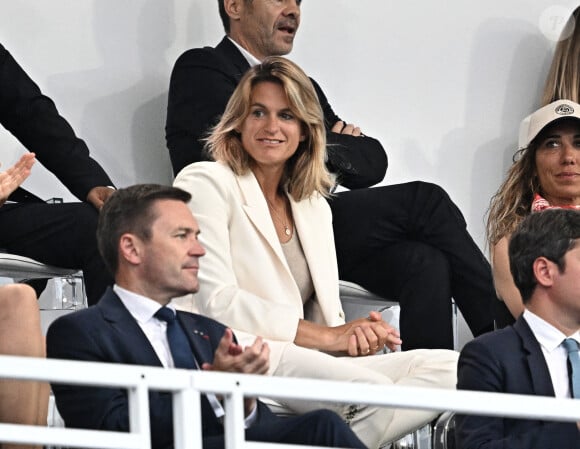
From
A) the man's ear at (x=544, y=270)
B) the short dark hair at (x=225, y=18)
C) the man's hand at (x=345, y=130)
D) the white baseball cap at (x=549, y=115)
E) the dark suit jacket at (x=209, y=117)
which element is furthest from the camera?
the short dark hair at (x=225, y=18)

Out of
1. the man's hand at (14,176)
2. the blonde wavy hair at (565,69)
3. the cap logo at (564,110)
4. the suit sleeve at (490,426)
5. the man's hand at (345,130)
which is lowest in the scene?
the suit sleeve at (490,426)

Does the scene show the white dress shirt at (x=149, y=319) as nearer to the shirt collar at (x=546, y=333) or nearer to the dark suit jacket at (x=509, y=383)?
the dark suit jacket at (x=509, y=383)

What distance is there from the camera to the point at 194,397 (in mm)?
2318

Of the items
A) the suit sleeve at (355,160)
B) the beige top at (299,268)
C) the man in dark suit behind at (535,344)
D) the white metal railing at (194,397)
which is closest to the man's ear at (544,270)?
the man in dark suit behind at (535,344)

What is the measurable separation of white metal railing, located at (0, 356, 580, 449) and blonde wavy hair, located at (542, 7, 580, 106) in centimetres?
289

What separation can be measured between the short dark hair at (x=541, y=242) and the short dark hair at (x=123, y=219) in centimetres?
75

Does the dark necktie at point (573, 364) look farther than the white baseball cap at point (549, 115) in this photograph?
No

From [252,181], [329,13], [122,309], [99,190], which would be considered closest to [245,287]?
[252,181]

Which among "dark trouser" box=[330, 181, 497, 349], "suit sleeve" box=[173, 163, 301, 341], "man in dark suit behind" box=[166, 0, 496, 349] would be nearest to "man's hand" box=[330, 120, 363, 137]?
"man in dark suit behind" box=[166, 0, 496, 349]

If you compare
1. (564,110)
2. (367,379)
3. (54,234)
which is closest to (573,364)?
(367,379)

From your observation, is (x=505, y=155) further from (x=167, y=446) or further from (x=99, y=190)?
Result: (x=167, y=446)

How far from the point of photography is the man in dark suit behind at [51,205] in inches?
156

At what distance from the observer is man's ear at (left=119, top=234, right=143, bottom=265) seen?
3057mm

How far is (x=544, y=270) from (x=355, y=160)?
4.55 ft
